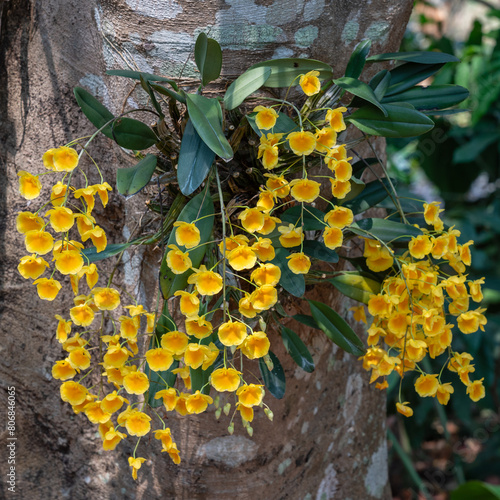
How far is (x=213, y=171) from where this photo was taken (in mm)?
793

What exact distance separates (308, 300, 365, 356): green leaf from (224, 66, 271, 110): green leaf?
38cm

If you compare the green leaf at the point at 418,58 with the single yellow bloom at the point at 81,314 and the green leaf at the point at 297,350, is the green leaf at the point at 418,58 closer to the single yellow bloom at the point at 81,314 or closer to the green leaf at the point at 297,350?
the green leaf at the point at 297,350

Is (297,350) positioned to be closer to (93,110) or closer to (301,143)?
(301,143)

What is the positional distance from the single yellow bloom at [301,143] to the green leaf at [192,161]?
0.13 m

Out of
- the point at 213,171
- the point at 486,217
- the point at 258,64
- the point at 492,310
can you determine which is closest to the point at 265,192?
the point at 213,171

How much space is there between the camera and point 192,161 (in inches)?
29.0

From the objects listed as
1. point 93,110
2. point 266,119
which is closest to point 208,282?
point 266,119

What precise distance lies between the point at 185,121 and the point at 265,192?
0.66ft

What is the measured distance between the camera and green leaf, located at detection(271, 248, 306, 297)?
2.51ft

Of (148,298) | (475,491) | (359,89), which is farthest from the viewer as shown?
(475,491)

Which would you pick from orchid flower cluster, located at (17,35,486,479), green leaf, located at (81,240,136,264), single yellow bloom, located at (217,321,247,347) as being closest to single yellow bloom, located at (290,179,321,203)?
orchid flower cluster, located at (17,35,486,479)

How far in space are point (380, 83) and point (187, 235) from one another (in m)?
0.45

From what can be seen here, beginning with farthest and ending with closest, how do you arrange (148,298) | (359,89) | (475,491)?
(475,491) → (148,298) → (359,89)

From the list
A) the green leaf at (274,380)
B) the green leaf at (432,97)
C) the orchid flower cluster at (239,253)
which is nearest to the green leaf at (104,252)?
the orchid flower cluster at (239,253)
